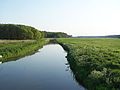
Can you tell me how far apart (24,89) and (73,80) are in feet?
15.3

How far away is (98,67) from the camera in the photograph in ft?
62.7

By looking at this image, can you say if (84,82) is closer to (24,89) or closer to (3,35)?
(24,89)

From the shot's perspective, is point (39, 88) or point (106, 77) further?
point (39, 88)

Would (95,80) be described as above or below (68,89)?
above

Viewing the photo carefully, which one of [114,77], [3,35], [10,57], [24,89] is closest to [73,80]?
[24,89]

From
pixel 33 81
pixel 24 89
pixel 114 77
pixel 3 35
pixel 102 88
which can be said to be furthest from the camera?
pixel 3 35

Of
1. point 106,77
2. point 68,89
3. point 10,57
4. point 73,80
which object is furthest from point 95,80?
point 10,57

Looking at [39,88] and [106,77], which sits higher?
[106,77]

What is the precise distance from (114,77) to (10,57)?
25841 mm

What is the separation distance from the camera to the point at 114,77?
50.0ft

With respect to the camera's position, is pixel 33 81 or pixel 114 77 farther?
pixel 33 81

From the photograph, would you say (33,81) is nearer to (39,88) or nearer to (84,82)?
(39,88)

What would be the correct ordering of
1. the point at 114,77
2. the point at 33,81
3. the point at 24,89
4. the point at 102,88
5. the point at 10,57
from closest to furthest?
the point at 102,88 < the point at 114,77 < the point at 24,89 < the point at 33,81 < the point at 10,57

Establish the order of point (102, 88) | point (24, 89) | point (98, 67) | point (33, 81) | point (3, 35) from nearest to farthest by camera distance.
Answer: point (102, 88)
point (24, 89)
point (98, 67)
point (33, 81)
point (3, 35)
